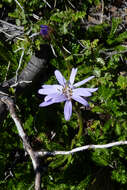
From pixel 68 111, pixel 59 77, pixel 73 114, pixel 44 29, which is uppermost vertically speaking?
pixel 44 29

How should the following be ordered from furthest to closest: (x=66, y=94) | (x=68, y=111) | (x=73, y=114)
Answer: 1. (x=73, y=114)
2. (x=66, y=94)
3. (x=68, y=111)

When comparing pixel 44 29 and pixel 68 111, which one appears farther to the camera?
pixel 44 29

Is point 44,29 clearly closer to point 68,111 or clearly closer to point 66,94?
point 66,94

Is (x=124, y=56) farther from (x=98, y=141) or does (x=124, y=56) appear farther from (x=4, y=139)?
(x=4, y=139)

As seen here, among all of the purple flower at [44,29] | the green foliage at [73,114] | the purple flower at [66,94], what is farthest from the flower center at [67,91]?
the purple flower at [44,29]

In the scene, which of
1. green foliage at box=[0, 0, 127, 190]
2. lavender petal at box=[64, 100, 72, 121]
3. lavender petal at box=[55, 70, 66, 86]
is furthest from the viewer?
green foliage at box=[0, 0, 127, 190]

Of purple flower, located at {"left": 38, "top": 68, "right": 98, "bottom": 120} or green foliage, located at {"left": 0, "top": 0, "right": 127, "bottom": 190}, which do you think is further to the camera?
green foliage, located at {"left": 0, "top": 0, "right": 127, "bottom": 190}

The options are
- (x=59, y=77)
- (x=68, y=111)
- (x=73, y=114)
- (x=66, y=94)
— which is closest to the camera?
(x=68, y=111)

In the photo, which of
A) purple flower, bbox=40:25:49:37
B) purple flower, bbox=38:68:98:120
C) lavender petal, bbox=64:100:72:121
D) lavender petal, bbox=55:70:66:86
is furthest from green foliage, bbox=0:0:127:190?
lavender petal, bbox=64:100:72:121

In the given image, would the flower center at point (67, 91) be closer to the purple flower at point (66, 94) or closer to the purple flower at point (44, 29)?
the purple flower at point (66, 94)

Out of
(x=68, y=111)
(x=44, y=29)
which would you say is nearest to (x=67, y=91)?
(x=68, y=111)

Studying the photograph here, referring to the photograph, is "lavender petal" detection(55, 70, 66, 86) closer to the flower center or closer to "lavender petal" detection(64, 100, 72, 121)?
the flower center
